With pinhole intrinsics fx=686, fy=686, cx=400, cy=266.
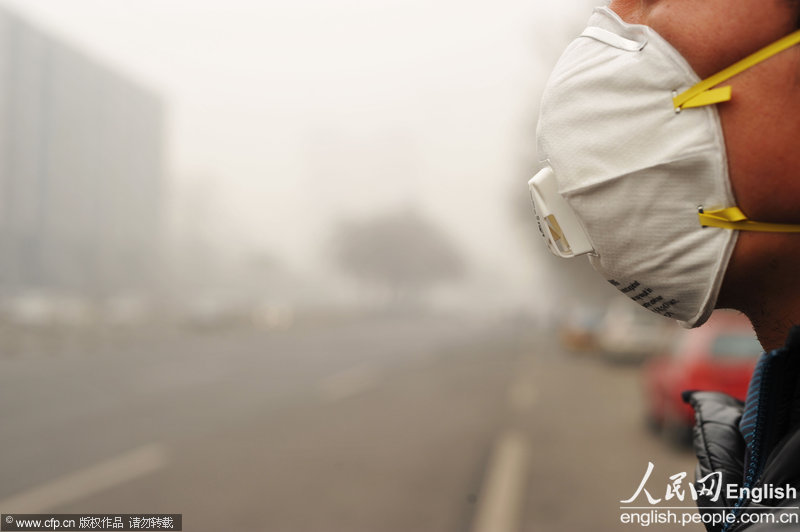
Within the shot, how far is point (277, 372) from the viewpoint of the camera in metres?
16.7

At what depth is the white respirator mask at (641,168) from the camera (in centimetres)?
98

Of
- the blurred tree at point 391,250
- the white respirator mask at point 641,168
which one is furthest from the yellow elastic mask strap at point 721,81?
the blurred tree at point 391,250

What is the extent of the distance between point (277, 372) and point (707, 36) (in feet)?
53.8

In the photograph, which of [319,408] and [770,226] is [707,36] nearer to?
[770,226]

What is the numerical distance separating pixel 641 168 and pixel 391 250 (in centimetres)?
8887

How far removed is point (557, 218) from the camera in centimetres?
120

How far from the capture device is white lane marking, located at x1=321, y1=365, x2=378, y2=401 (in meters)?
13.3

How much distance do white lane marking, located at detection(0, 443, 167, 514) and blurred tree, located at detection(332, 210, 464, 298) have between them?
79.0 meters

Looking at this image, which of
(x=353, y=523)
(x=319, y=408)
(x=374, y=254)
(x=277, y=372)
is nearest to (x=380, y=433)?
(x=319, y=408)

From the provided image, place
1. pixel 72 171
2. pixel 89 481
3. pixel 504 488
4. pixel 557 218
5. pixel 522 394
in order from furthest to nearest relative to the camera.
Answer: pixel 72 171
pixel 522 394
pixel 89 481
pixel 504 488
pixel 557 218

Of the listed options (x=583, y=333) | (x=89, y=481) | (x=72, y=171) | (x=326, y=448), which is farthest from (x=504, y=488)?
(x=72, y=171)

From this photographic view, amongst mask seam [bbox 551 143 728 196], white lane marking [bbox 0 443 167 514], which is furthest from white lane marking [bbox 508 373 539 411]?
mask seam [bbox 551 143 728 196]

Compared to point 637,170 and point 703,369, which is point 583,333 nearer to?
point 703,369

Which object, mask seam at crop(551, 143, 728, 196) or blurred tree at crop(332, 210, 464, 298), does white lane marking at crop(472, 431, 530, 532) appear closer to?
mask seam at crop(551, 143, 728, 196)
